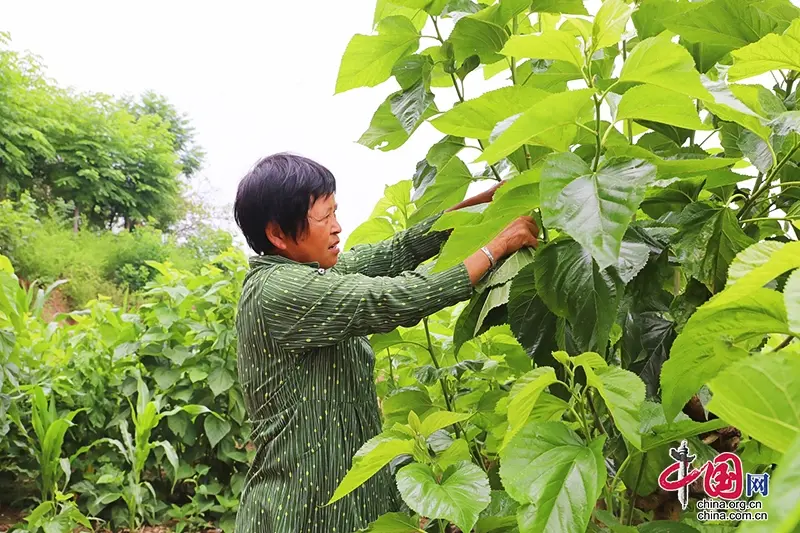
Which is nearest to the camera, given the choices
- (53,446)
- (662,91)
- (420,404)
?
(662,91)

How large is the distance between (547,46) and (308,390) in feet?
1.76

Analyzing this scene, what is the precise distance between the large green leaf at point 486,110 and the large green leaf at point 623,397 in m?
0.17

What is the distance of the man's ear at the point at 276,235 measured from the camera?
855mm

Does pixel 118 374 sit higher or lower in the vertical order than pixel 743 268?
lower

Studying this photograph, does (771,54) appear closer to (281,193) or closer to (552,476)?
(552,476)

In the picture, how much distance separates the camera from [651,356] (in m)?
0.49

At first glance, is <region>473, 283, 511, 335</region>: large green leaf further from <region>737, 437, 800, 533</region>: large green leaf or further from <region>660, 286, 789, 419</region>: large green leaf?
<region>737, 437, 800, 533</region>: large green leaf

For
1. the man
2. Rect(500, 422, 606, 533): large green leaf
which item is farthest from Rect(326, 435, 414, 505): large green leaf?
the man

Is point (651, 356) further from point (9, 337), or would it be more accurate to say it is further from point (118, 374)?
Result: point (118, 374)

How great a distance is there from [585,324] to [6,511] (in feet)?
7.22

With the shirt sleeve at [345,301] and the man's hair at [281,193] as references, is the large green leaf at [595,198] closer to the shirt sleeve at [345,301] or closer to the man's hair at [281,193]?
the shirt sleeve at [345,301]

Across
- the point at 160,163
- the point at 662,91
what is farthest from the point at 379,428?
the point at 160,163

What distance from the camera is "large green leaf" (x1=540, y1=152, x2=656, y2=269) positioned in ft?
1.09

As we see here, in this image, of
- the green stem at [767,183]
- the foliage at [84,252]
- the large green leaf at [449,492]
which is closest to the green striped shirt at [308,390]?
the large green leaf at [449,492]
